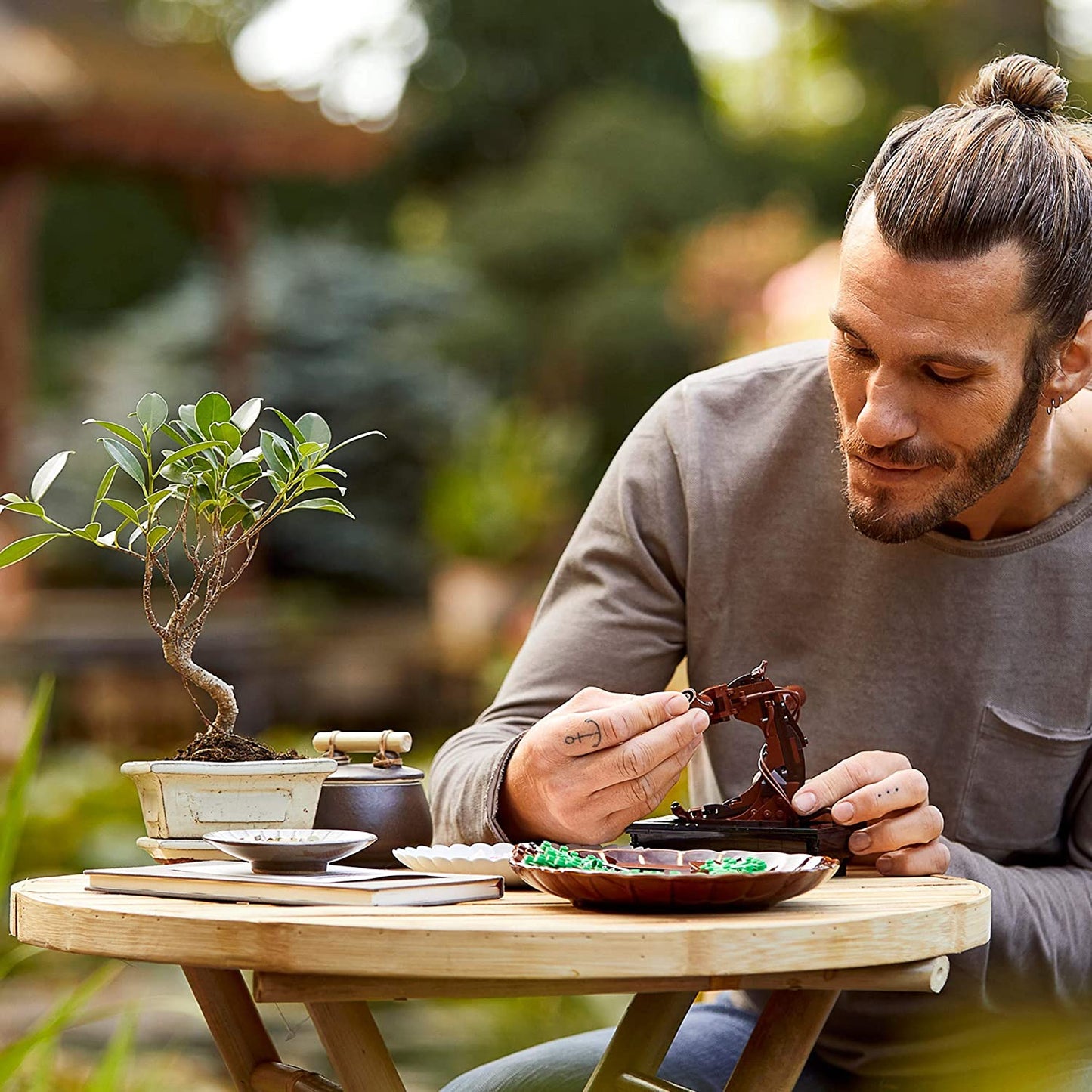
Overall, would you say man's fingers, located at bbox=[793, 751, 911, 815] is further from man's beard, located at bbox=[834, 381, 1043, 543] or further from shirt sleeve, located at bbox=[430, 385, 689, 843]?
shirt sleeve, located at bbox=[430, 385, 689, 843]

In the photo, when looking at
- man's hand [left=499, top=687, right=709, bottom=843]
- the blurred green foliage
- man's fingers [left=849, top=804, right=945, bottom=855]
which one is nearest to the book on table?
man's hand [left=499, top=687, right=709, bottom=843]

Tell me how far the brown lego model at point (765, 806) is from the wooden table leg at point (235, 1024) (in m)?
0.41

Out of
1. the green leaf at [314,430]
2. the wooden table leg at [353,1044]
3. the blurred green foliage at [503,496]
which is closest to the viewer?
the wooden table leg at [353,1044]

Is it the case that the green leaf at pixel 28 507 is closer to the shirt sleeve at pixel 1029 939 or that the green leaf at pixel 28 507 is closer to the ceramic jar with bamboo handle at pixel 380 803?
the ceramic jar with bamboo handle at pixel 380 803

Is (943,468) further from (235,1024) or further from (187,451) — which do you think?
(235,1024)

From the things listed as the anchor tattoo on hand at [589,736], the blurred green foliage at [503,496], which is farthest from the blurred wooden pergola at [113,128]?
the anchor tattoo on hand at [589,736]

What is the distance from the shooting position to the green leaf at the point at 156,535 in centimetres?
158

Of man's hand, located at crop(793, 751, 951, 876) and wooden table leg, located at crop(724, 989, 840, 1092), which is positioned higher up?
man's hand, located at crop(793, 751, 951, 876)

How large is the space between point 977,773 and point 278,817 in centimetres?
84

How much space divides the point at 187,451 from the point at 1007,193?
870 millimetres

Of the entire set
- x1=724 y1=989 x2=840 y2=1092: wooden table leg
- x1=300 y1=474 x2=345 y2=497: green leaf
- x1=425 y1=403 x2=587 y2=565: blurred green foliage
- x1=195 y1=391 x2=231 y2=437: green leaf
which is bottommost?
x1=425 y1=403 x2=587 y2=565: blurred green foliage

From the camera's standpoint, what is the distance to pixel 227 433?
1586mm

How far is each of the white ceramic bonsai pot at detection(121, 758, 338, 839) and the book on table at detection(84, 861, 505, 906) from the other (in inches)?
1.9

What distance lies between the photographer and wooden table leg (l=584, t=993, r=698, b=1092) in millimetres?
1550
